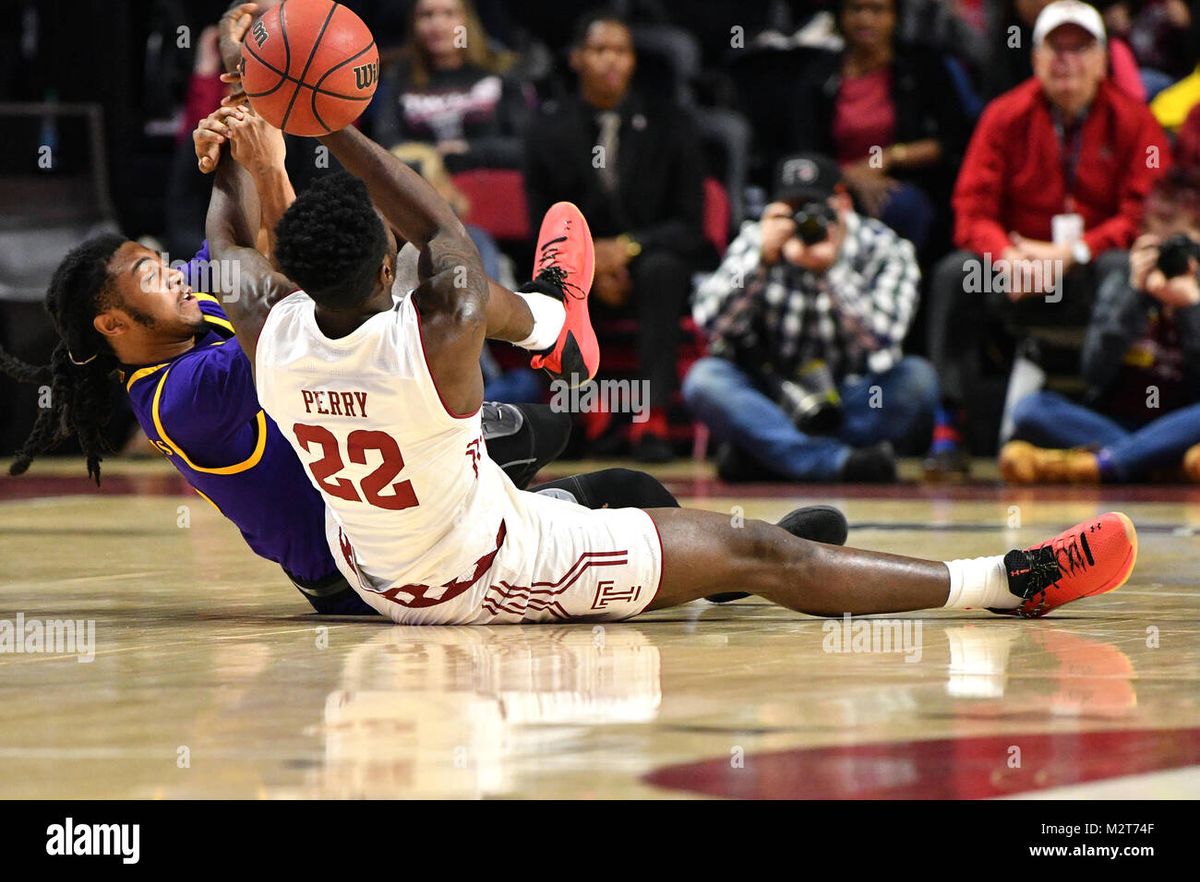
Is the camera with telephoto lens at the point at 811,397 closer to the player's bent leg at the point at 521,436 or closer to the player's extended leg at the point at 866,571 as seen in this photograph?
the player's bent leg at the point at 521,436

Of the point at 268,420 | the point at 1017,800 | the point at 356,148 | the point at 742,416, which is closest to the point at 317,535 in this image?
the point at 268,420

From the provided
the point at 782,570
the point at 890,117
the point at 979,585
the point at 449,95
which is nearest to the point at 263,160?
the point at 782,570

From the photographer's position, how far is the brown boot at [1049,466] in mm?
8867

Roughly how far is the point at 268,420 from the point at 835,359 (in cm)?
531

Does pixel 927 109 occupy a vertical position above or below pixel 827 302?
above

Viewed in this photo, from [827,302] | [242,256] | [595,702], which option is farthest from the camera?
[827,302]

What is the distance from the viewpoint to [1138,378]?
29.5 feet

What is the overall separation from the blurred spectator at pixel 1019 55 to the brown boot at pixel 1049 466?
2.27 m

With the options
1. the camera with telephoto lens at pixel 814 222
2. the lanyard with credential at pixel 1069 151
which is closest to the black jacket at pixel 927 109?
the lanyard with credential at pixel 1069 151

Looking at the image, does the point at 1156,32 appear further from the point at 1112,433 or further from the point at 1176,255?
the point at 1112,433

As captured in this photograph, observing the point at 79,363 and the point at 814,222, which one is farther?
the point at 814,222

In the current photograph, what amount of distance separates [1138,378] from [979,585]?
5052mm

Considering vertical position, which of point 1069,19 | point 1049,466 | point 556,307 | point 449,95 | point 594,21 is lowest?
point 1049,466

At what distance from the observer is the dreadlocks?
14.5 feet
